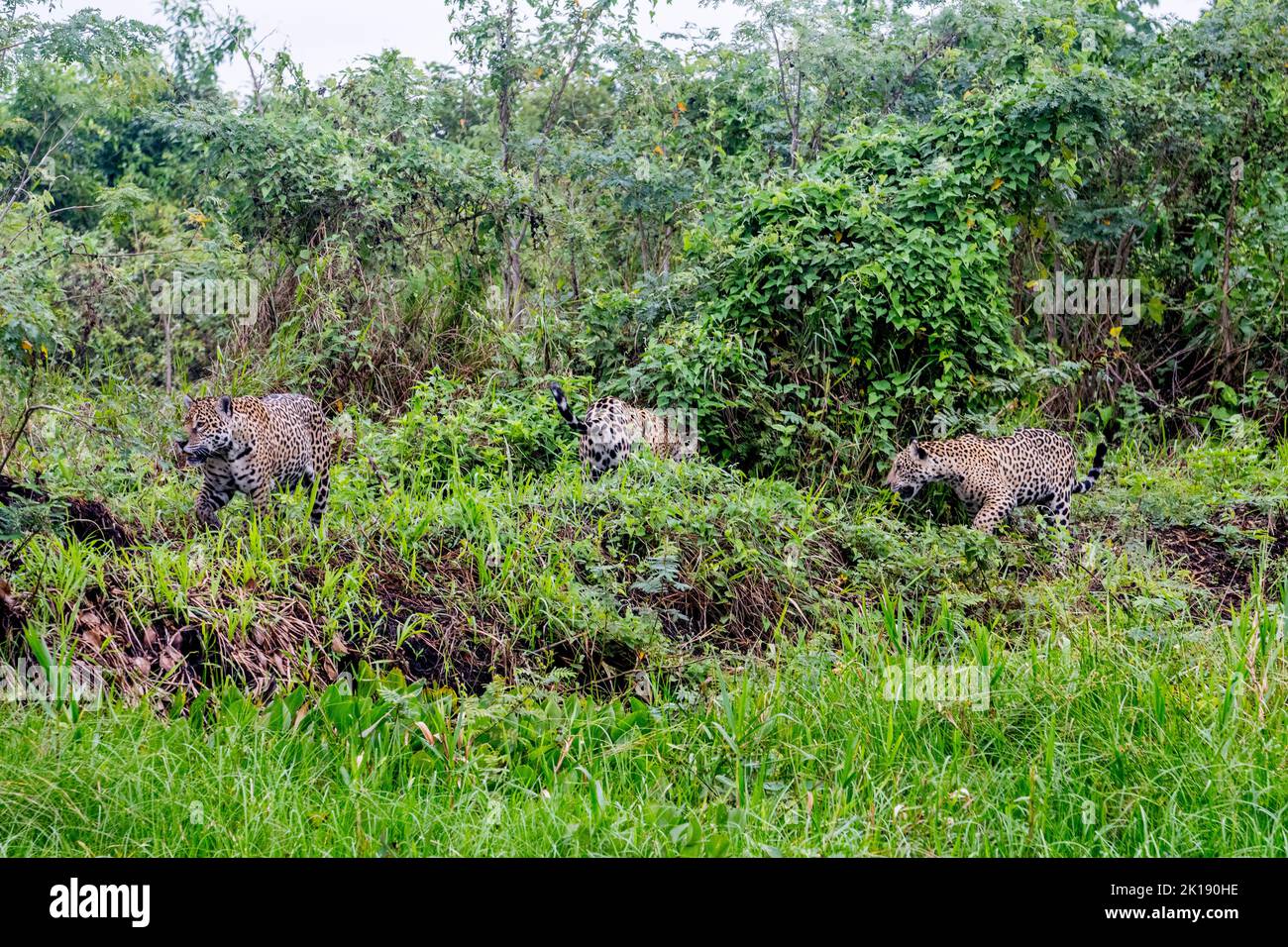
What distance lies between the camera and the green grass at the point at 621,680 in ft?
15.1

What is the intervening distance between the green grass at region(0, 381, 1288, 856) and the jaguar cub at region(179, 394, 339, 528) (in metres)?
0.20

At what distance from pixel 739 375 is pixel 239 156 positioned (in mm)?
4332

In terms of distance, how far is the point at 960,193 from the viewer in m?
9.38

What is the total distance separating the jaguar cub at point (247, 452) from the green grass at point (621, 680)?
196mm

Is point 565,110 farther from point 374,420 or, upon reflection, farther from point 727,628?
point 727,628

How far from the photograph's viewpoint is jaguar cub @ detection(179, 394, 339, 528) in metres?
7.29

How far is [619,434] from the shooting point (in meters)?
8.59

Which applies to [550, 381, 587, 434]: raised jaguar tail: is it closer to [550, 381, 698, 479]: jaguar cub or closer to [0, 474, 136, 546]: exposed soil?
[550, 381, 698, 479]: jaguar cub

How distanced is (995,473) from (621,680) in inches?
138

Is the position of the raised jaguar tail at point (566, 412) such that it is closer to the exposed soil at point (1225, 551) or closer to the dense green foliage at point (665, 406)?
the dense green foliage at point (665, 406)

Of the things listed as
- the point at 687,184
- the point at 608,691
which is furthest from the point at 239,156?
the point at 608,691

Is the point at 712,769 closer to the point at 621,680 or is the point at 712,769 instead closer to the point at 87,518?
the point at 621,680

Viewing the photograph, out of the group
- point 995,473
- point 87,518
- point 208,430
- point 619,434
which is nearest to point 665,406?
point 619,434

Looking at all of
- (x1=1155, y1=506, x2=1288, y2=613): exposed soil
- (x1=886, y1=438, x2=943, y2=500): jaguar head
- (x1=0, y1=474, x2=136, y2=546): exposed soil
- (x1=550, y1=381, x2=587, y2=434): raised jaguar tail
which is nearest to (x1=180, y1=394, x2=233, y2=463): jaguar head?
(x1=0, y1=474, x2=136, y2=546): exposed soil
